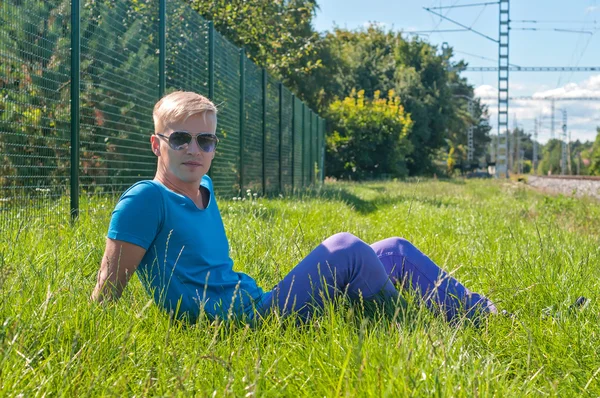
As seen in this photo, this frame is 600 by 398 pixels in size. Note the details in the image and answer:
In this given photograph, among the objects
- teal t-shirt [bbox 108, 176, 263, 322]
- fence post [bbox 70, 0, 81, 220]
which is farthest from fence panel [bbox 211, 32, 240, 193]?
teal t-shirt [bbox 108, 176, 263, 322]

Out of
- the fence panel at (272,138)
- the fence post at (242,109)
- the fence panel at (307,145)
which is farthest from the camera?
the fence panel at (307,145)

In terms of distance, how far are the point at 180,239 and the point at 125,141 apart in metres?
4.05

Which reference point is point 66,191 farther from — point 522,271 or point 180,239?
point 522,271

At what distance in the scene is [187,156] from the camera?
112 inches

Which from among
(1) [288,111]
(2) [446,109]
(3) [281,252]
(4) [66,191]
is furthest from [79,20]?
(2) [446,109]

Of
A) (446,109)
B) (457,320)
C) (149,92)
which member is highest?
(446,109)

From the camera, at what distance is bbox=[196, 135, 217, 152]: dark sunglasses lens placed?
9.43 ft

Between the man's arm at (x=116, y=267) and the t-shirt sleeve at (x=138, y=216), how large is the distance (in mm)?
29

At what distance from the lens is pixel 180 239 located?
275cm

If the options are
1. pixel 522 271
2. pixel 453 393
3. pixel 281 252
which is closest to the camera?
pixel 453 393

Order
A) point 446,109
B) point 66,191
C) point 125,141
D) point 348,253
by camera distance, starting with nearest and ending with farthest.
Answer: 1. point 348,253
2. point 66,191
3. point 125,141
4. point 446,109

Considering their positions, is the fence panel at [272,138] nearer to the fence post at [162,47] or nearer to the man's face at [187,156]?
the fence post at [162,47]

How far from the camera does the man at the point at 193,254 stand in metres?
2.60

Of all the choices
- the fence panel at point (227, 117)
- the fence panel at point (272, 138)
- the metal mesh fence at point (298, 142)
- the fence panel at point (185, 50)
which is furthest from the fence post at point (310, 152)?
the fence panel at point (185, 50)
